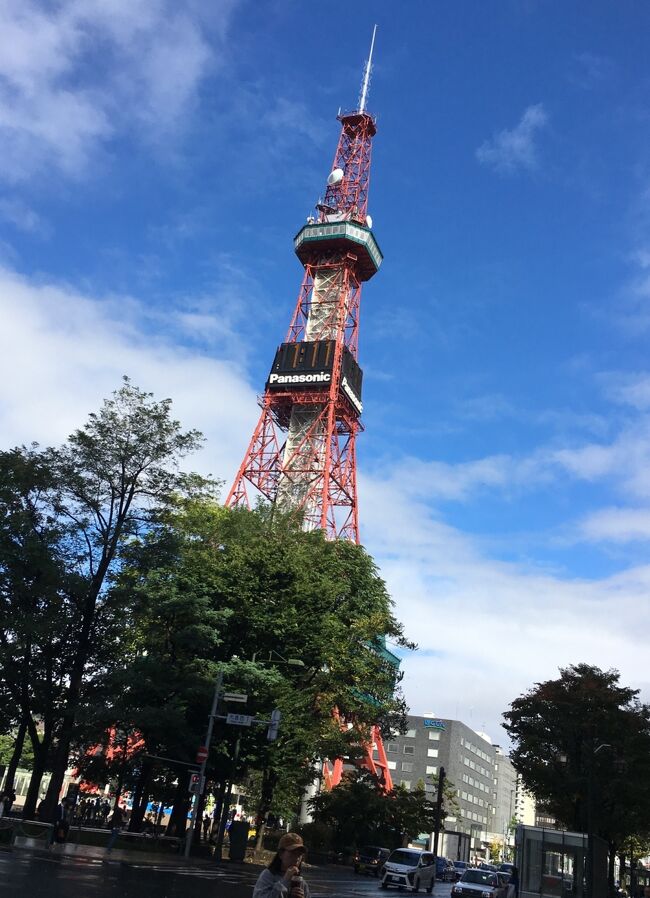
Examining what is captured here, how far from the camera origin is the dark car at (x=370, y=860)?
42.7 metres

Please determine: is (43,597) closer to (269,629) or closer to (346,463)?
(269,629)

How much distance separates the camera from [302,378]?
71500mm

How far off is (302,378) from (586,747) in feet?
139

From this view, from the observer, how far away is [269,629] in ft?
111

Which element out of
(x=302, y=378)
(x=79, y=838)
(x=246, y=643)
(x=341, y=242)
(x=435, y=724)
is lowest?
(x=79, y=838)

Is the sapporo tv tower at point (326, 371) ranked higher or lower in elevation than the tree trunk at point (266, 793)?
higher

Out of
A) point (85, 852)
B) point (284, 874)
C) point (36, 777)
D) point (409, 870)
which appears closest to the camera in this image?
point (284, 874)

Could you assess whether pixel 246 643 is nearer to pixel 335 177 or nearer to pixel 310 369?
pixel 310 369

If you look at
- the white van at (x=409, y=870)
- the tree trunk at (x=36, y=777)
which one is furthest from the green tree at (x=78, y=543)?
the white van at (x=409, y=870)

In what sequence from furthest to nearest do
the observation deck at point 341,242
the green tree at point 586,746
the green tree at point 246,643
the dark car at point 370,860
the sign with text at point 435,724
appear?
the sign with text at point 435,724
the observation deck at point 341,242
the dark car at point 370,860
the green tree at point 586,746
the green tree at point 246,643

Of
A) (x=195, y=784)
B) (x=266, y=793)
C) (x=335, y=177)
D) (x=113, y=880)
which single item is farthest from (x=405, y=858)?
(x=335, y=177)

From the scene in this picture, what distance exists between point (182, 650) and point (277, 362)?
145ft

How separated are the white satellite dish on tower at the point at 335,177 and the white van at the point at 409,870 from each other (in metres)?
66.8

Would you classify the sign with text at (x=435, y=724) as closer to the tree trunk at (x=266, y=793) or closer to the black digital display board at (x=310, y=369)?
the black digital display board at (x=310, y=369)
